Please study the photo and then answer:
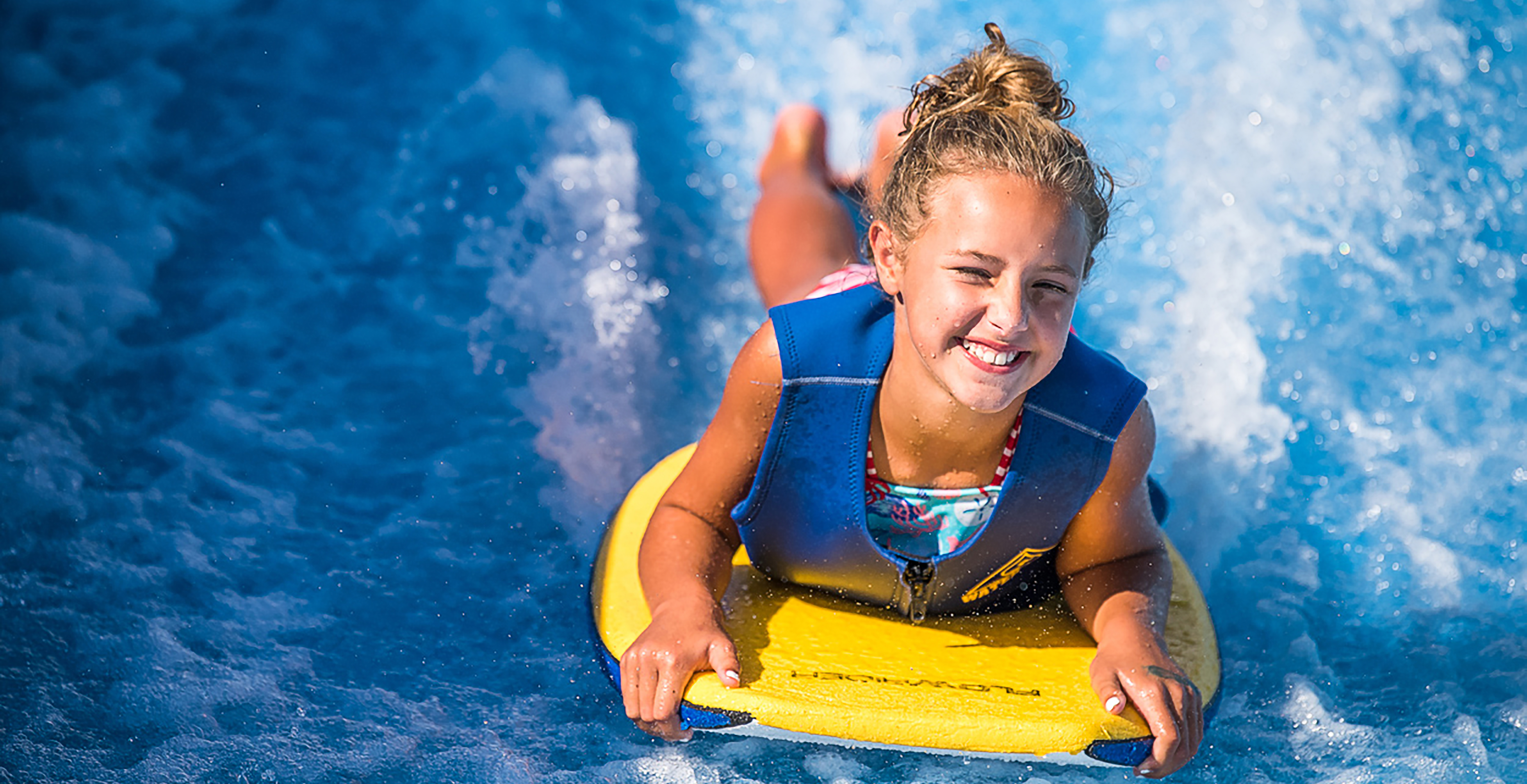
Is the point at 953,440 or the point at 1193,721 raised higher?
the point at 953,440

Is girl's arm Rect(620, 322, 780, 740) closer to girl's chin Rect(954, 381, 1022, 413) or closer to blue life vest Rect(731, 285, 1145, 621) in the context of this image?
blue life vest Rect(731, 285, 1145, 621)

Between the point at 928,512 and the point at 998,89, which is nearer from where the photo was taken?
the point at 998,89

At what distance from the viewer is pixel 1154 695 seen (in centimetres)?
218

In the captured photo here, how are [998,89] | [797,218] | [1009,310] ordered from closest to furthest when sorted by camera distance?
[1009,310] → [998,89] → [797,218]

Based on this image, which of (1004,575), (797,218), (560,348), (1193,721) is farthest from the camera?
(560,348)

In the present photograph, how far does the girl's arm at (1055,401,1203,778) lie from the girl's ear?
0.50 m

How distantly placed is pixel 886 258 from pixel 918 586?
24.9 inches

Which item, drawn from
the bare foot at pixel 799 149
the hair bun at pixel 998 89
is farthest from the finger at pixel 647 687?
the bare foot at pixel 799 149

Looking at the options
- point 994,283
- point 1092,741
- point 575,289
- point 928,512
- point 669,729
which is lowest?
point 1092,741

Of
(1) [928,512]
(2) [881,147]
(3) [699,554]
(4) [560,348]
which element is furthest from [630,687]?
(2) [881,147]

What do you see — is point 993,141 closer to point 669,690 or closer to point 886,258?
point 886,258

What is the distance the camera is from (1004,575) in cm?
244

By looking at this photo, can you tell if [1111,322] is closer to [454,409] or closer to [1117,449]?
[1117,449]

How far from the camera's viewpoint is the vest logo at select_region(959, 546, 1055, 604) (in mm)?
2404
